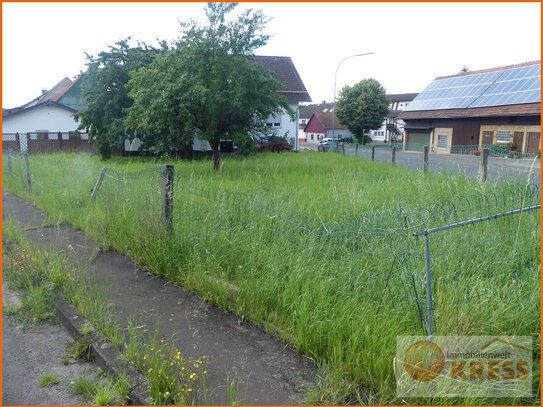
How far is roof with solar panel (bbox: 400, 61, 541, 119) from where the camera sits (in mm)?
27016

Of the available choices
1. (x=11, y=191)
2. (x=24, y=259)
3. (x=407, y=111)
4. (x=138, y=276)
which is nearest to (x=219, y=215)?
(x=138, y=276)

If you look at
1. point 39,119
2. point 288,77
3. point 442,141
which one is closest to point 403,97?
point 442,141

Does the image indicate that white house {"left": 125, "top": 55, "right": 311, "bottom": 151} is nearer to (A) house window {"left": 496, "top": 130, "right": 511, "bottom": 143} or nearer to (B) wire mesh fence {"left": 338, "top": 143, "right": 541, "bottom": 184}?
(B) wire mesh fence {"left": 338, "top": 143, "right": 541, "bottom": 184}

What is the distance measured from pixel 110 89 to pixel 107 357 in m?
18.3

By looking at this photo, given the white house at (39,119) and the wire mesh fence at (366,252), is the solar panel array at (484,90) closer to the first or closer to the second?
the wire mesh fence at (366,252)

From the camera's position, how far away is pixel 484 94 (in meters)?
30.7

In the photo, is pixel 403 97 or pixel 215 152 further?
pixel 403 97

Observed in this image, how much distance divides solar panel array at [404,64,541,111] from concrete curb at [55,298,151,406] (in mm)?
29448

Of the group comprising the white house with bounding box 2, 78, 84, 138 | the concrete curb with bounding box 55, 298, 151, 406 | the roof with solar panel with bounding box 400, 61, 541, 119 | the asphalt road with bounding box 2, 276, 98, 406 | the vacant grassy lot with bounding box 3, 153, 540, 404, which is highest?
the roof with solar panel with bounding box 400, 61, 541, 119

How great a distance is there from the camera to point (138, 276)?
4.88 metres

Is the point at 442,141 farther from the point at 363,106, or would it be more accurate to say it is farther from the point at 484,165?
the point at 484,165

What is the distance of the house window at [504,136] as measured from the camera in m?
28.9

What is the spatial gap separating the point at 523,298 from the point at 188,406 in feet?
9.19

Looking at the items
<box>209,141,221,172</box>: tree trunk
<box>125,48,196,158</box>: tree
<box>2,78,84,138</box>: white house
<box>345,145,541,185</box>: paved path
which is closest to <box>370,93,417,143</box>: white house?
<box>2,78,84,138</box>: white house
